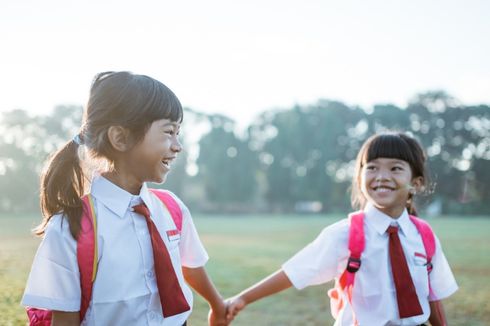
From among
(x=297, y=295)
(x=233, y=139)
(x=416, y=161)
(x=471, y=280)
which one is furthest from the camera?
(x=233, y=139)

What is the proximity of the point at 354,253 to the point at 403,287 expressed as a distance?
0.26 meters

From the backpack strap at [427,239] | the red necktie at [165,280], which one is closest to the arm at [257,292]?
the red necktie at [165,280]

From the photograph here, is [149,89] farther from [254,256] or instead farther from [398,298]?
[254,256]

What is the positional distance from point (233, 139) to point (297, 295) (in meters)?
35.6

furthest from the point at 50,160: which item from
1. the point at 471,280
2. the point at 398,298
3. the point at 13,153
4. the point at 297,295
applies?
the point at 13,153

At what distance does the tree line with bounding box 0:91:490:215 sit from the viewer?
39781 millimetres

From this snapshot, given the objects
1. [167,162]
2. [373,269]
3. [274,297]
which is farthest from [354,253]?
[274,297]

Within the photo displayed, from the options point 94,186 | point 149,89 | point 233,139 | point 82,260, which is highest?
point 149,89

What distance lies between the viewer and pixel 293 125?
138 ft

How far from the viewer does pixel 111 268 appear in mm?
1840

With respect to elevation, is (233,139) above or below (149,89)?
below

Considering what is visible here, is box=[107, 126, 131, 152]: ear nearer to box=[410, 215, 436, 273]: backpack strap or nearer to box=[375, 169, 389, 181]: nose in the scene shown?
box=[375, 169, 389, 181]: nose

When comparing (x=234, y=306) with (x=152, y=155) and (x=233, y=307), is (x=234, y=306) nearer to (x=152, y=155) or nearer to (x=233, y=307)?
(x=233, y=307)

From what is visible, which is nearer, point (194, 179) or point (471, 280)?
point (471, 280)
